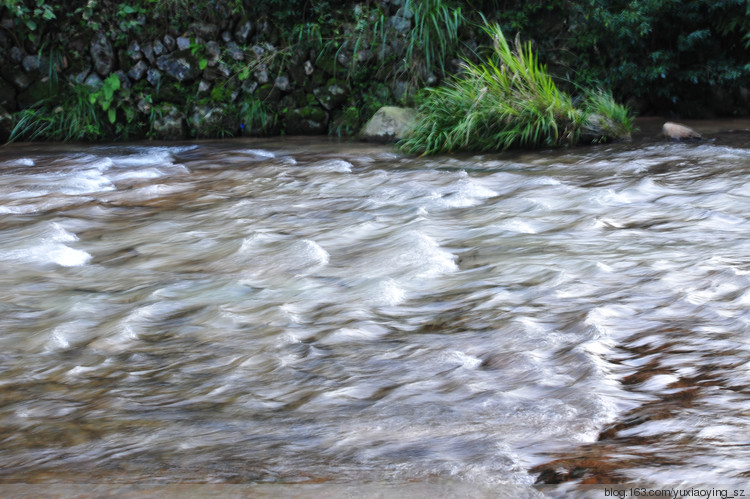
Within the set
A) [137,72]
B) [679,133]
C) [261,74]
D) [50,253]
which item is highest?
[137,72]

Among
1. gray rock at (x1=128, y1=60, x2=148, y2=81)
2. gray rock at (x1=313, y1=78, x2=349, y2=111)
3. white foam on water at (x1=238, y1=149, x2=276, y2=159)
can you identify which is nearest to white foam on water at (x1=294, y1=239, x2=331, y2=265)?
white foam on water at (x1=238, y1=149, x2=276, y2=159)

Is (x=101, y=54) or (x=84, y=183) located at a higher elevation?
(x=101, y=54)

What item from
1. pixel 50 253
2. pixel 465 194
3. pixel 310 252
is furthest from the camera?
pixel 465 194

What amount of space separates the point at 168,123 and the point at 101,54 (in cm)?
119

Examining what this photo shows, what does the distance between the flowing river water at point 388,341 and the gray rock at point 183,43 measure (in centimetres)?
449

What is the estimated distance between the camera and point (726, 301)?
229cm

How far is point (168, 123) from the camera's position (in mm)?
8367

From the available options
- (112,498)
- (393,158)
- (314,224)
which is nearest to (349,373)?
(112,498)

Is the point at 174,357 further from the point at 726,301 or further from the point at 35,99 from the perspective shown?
the point at 35,99

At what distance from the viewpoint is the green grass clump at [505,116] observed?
247 inches

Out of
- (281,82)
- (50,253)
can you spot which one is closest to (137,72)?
(281,82)

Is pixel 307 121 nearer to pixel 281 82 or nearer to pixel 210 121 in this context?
pixel 281 82

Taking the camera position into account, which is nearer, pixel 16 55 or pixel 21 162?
pixel 21 162

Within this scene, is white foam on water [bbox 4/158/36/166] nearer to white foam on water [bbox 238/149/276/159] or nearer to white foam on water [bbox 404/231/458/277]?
white foam on water [bbox 238/149/276/159]
